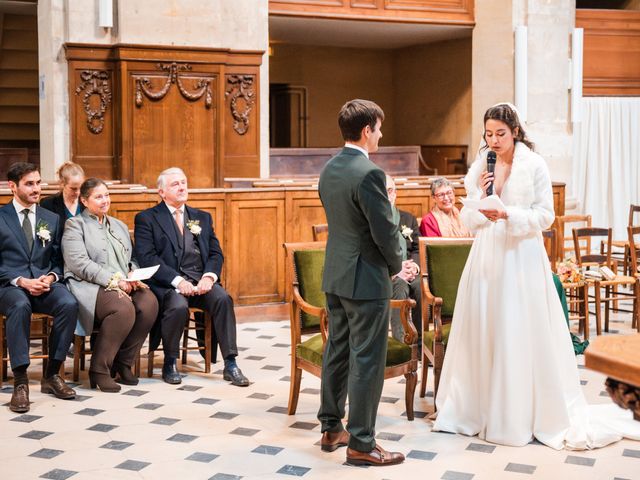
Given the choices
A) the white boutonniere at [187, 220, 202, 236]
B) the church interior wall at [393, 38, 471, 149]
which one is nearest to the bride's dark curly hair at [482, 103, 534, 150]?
the white boutonniere at [187, 220, 202, 236]

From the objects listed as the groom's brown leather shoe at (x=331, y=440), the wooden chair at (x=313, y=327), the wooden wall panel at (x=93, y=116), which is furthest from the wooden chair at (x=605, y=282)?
the wooden wall panel at (x=93, y=116)

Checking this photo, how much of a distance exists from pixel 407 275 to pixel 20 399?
8.16ft

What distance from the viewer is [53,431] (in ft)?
17.0

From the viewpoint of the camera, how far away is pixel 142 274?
6.25 meters

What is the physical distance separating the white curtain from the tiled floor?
6.99m

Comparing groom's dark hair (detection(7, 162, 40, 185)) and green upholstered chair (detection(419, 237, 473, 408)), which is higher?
groom's dark hair (detection(7, 162, 40, 185))

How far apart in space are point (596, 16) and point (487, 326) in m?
8.84

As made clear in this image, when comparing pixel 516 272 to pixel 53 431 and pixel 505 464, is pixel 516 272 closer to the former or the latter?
pixel 505 464

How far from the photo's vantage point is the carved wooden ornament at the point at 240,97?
10.5 m

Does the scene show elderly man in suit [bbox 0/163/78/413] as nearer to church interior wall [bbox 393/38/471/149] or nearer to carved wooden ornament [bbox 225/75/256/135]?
carved wooden ornament [bbox 225/75/256/135]

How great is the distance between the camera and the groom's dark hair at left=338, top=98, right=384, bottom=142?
4.39 metres

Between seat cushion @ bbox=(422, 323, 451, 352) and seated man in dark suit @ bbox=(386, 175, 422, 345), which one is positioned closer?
seat cushion @ bbox=(422, 323, 451, 352)

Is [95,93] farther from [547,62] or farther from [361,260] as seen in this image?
[361,260]

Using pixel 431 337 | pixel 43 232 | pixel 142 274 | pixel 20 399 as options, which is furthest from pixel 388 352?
pixel 43 232
